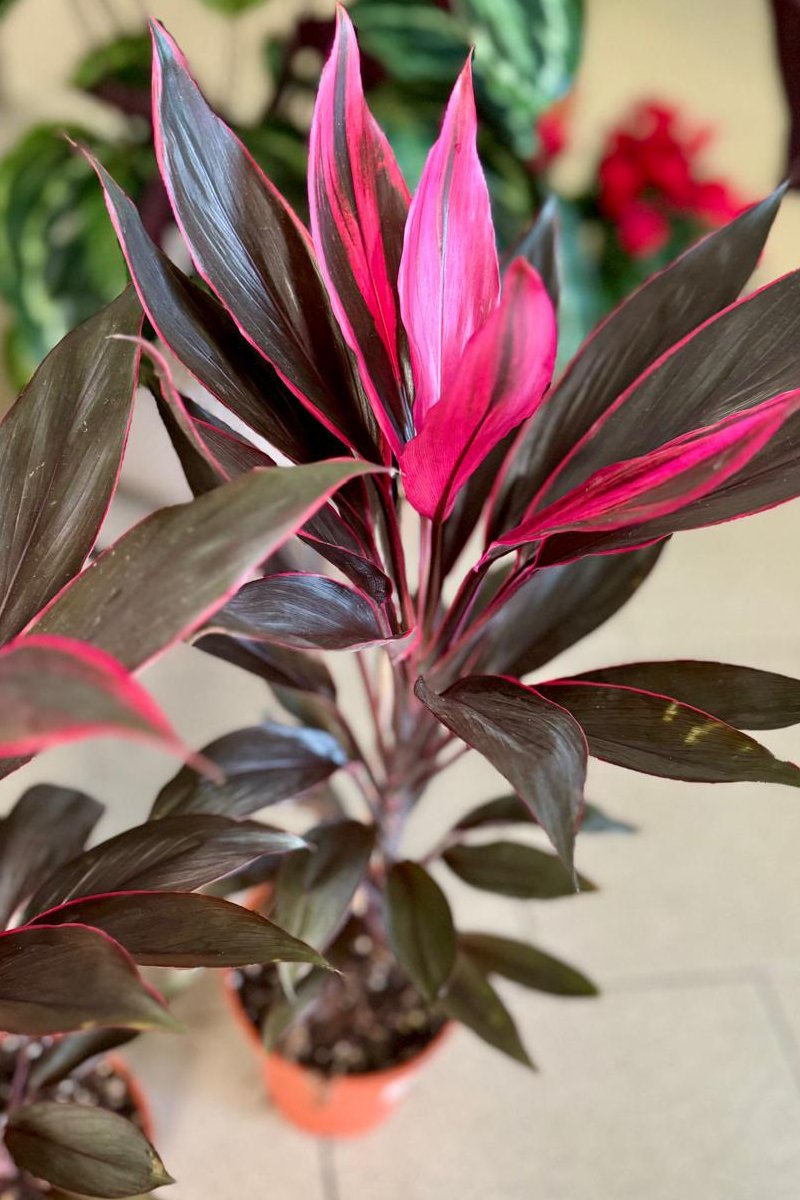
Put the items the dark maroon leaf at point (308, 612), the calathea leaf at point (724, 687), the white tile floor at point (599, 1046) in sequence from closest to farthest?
1. the dark maroon leaf at point (308, 612)
2. the calathea leaf at point (724, 687)
3. the white tile floor at point (599, 1046)

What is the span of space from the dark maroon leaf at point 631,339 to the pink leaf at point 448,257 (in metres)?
0.13

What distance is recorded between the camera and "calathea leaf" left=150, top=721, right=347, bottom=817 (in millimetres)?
780

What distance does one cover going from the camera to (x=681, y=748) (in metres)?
0.60

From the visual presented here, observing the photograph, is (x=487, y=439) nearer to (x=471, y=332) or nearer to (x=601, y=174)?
(x=471, y=332)

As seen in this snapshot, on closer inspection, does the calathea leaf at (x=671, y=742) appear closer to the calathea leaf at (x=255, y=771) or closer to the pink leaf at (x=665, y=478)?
the pink leaf at (x=665, y=478)

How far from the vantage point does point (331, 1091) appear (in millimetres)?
1201

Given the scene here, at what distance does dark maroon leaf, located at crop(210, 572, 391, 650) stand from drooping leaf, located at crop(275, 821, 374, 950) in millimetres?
258

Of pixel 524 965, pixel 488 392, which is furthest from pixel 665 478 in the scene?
pixel 524 965

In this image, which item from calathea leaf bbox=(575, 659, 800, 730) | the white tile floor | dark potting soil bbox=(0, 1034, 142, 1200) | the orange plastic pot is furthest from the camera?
the white tile floor

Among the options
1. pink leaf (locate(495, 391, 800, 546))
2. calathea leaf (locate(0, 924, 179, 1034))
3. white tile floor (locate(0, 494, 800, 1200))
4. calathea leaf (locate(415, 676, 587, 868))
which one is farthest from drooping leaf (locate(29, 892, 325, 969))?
white tile floor (locate(0, 494, 800, 1200))

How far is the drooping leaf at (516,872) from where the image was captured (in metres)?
0.98

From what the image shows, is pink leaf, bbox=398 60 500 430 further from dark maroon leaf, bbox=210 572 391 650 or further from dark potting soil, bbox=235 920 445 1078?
dark potting soil, bbox=235 920 445 1078

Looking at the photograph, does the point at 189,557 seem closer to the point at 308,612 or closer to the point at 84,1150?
the point at 308,612

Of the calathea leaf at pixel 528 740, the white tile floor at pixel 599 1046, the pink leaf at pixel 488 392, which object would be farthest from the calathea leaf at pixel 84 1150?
the white tile floor at pixel 599 1046
